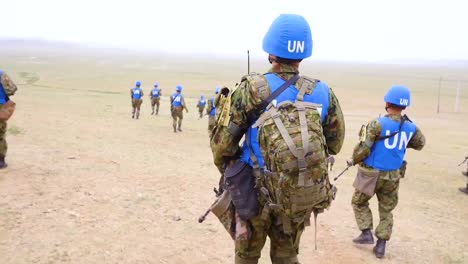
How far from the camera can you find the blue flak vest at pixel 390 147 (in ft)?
18.2

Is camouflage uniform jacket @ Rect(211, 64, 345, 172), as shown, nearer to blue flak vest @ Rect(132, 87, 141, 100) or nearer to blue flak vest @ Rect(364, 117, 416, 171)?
→ blue flak vest @ Rect(364, 117, 416, 171)

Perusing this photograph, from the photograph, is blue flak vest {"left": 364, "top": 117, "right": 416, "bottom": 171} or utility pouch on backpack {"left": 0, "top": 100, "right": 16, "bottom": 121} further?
utility pouch on backpack {"left": 0, "top": 100, "right": 16, "bottom": 121}

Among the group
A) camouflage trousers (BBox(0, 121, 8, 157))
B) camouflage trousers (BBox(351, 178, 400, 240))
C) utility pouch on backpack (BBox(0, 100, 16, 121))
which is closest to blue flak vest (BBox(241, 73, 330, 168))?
camouflage trousers (BBox(351, 178, 400, 240))

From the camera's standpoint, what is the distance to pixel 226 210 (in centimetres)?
356

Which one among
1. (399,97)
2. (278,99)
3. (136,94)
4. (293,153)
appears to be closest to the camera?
(293,153)

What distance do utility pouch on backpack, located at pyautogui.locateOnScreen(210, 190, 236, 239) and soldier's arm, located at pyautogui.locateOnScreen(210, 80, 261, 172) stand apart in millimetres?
372

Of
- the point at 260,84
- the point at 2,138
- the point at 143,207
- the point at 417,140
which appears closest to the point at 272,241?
the point at 260,84

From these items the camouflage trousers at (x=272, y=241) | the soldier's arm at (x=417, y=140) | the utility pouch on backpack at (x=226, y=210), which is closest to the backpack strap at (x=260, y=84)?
the utility pouch on backpack at (x=226, y=210)

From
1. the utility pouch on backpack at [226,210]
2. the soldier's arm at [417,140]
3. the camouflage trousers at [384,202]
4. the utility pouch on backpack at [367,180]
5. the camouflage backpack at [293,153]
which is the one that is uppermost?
the camouflage backpack at [293,153]

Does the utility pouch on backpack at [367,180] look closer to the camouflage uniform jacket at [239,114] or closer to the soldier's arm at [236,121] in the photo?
the camouflage uniform jacket at [239,114]

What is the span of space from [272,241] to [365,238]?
303 centimetres

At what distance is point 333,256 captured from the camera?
588 cm

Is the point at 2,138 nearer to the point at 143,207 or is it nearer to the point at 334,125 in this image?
the point at 143,207

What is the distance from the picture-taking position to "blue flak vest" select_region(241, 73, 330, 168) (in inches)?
128
